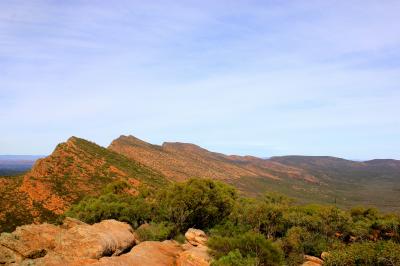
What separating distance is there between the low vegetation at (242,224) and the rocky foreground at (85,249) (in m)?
4.64

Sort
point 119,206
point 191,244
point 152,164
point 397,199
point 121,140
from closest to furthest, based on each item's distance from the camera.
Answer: point 191,244, point 119,206, point 152,164, point 121,140, point 397,199

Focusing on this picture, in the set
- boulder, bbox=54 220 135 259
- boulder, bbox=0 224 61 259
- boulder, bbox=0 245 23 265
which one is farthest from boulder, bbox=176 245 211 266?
boulder, bbox=0 245 23 265

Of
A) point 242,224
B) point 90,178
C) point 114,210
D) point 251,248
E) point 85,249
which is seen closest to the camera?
point 85,249

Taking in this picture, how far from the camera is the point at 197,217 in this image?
49.4 m

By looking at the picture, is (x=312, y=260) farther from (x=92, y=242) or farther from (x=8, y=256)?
(x=8, y=256)

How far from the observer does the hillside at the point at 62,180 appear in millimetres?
55428

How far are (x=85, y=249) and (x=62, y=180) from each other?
45292 mm

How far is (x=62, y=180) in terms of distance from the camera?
67.4 meters

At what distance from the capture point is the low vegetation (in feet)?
109

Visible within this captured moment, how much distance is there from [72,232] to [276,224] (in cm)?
3298

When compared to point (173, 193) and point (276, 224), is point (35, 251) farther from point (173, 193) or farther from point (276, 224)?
point (276, 224)

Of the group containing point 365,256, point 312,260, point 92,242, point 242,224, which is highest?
point 92,242

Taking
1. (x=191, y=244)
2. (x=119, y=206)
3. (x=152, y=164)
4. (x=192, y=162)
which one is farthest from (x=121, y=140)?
(x=191, y=244)

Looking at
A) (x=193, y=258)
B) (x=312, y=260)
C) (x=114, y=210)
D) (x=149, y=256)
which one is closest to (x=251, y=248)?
(x=193, y=258)
